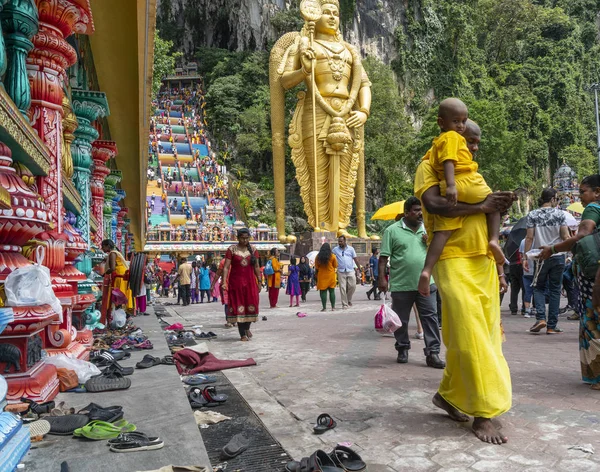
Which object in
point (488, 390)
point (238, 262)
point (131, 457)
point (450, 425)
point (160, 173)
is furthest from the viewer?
point (160, 173)

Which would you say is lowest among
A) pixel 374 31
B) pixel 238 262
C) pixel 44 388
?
pixel 44 388

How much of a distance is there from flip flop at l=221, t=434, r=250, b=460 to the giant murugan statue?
18.1 m

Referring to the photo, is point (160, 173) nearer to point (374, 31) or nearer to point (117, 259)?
point (374, 31)

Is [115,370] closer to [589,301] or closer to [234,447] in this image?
[234,447]

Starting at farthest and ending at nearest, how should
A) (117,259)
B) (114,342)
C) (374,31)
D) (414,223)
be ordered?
(374,31)
(117,259)
(114,342)
(414,223)

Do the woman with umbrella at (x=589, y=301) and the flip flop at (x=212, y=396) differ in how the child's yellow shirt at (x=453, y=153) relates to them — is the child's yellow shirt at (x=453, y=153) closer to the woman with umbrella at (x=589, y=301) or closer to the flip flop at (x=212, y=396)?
the woman with umbrella at (x=589, y=301)

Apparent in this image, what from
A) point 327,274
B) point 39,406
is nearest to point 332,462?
point 39,406

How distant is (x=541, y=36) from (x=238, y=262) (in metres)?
44.4

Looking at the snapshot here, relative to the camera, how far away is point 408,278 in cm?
502

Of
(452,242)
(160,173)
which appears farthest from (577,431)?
(160,173)

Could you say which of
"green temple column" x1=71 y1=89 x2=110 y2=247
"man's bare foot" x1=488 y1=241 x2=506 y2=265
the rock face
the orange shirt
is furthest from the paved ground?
the rock face

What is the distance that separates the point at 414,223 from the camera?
17.4 ft

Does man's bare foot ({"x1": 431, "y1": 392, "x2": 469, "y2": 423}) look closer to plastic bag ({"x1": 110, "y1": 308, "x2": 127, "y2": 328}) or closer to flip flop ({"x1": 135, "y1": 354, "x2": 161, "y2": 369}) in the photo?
flip flop ({"x1": 135, "y1": 354, "x2": 161, "y2": 369})

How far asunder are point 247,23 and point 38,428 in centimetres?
4644
